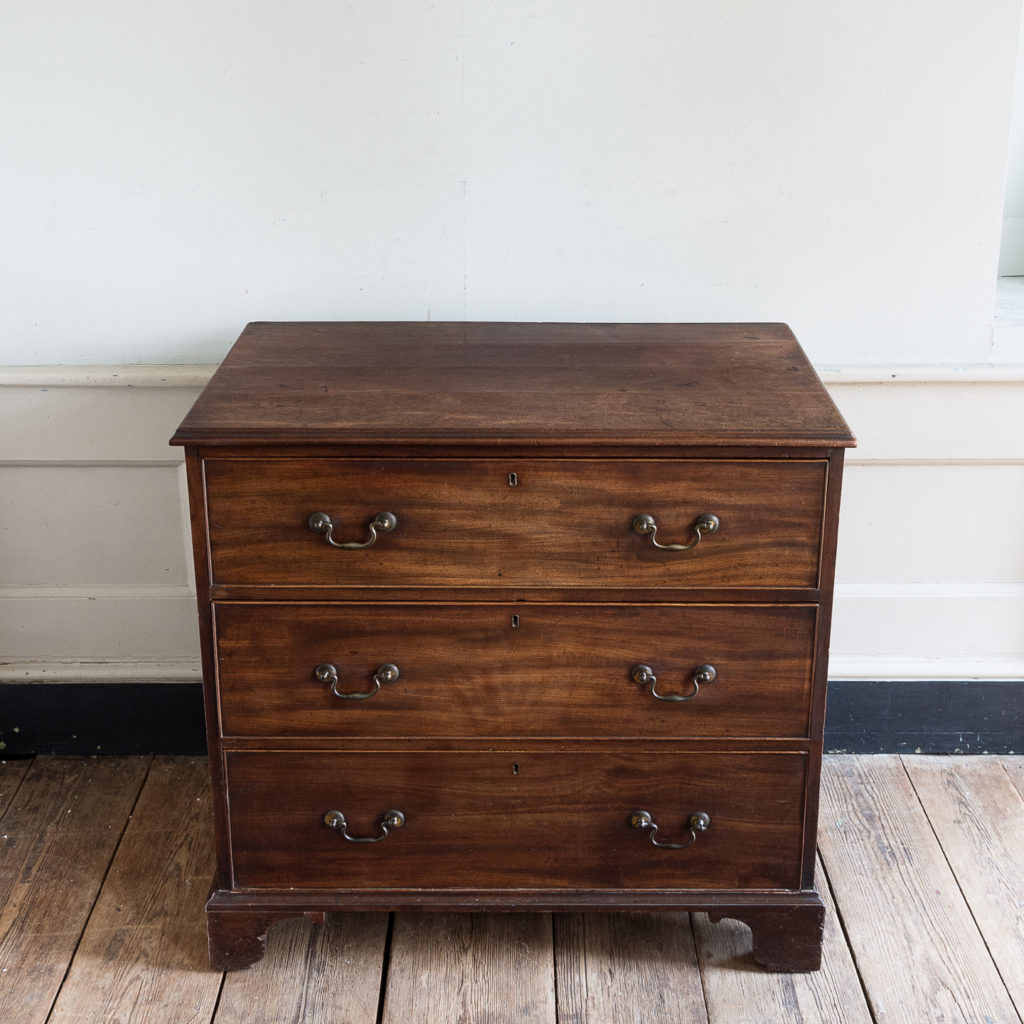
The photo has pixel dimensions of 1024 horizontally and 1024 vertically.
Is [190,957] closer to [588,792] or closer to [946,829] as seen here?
[588,792]

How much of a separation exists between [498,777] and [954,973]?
803 millimetres

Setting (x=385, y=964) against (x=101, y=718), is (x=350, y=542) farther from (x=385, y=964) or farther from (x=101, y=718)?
(x=101, y=718)

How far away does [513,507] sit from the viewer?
165 centimetres

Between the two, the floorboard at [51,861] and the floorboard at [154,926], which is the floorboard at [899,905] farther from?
the floorboard at [51,861]

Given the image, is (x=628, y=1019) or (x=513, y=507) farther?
(x=628, y=1019)

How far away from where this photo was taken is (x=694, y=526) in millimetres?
1656

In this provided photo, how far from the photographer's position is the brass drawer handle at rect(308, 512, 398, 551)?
1634 mm

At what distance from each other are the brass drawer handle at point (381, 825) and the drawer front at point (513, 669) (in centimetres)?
14

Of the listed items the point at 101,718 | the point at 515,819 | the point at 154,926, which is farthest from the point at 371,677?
the point at 101,718

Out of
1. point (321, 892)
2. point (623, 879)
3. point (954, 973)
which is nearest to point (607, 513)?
point (623, 879)

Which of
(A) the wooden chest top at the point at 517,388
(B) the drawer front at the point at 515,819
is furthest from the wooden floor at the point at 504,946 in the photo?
(A) the wooden chest top at the point at 517,388

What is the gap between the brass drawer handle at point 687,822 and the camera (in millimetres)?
1805

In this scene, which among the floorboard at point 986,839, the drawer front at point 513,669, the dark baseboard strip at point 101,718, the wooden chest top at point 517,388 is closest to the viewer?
the wooden chest top at point 517,388

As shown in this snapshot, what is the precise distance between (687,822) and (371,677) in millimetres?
545
